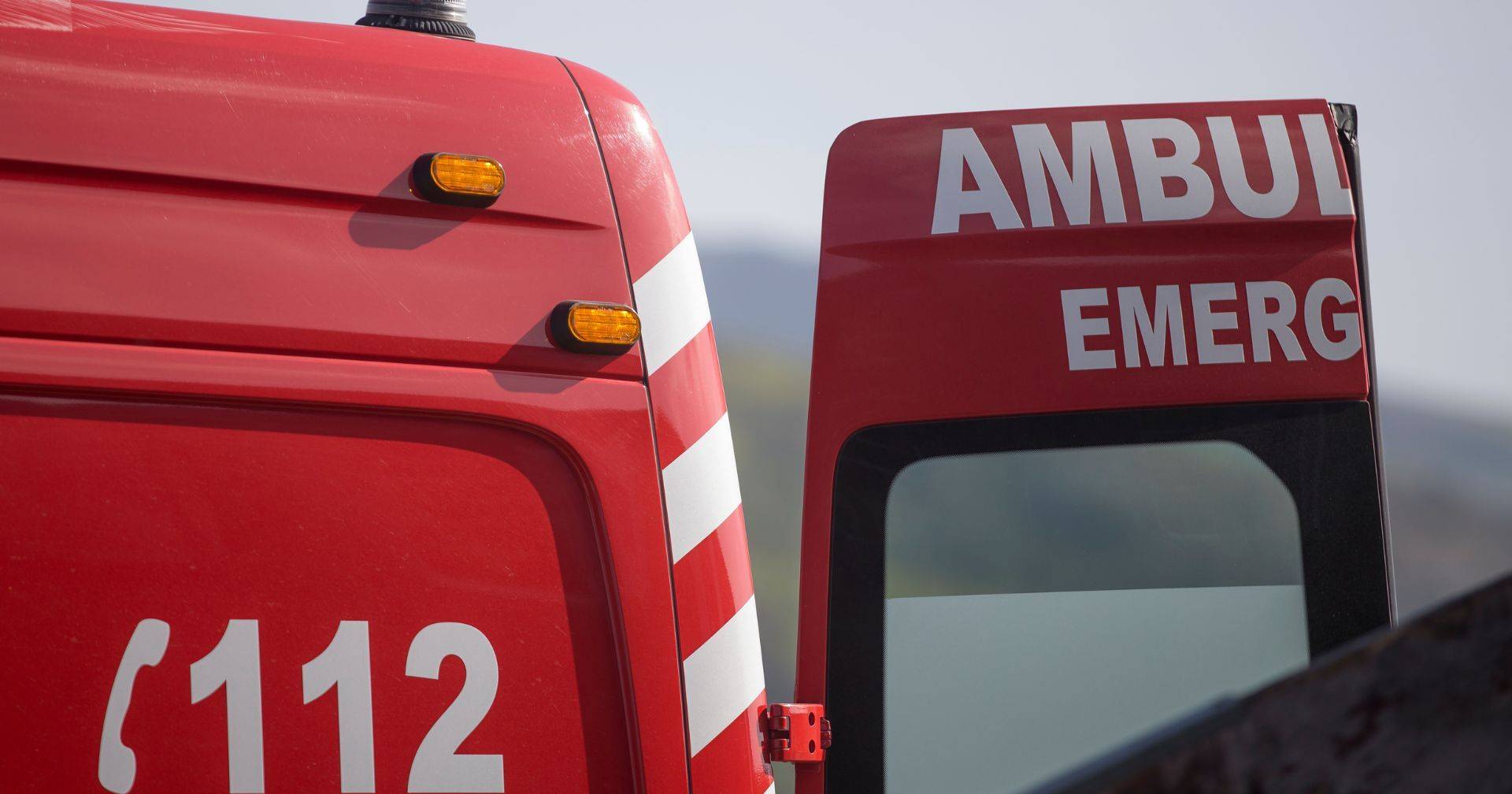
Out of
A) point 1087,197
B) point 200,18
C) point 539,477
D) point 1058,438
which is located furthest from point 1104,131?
point 200,18

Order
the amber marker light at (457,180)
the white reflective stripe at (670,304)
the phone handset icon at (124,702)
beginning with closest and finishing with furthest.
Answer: the phone handset icon at (124,702)
the amber marker light at (457,180)
the white reflective stripe at (670,304)

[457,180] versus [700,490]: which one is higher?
[457,180]

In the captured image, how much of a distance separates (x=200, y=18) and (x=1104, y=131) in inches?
58.4

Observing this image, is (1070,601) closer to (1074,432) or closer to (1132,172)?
(1074,432)

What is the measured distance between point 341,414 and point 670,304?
457 millimetres

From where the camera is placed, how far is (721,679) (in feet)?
5.41

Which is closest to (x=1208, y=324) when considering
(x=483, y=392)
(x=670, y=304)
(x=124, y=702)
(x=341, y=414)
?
(x=670, y=304)

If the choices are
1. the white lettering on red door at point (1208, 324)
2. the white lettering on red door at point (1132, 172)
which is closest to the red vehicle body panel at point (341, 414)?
the white lettering on red door at point (1132, 172)

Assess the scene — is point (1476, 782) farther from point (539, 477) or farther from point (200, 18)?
point (200, 18)

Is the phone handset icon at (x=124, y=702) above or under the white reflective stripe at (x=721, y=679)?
above

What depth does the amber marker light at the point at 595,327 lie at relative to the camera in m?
1.60

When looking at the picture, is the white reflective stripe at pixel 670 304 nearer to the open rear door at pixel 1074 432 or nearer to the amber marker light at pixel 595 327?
the amber marker light at pixel 595 327

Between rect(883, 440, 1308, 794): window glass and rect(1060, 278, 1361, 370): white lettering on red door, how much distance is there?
0.54ft

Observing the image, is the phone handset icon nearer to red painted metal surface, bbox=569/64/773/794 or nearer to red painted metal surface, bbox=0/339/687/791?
red painted metal surface, bbox=0/339/687/791
